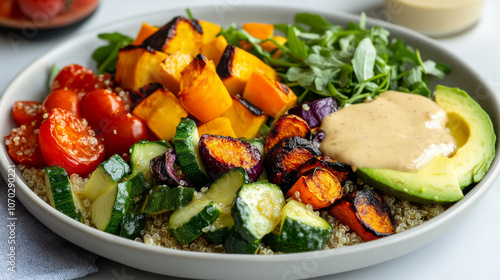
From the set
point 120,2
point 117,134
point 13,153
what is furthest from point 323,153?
point 120,2

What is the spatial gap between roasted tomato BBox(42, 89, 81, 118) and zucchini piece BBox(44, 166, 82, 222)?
A: 1.78ft

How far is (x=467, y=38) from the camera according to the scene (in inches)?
148

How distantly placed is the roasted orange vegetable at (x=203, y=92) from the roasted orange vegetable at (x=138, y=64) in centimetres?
26

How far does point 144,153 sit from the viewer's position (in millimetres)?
2240

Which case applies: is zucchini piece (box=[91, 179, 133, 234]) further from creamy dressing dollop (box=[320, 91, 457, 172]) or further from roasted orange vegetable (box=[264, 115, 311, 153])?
creamy dressing dollop (box=[320, 91, 457, 172])

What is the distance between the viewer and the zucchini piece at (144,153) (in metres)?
2.20

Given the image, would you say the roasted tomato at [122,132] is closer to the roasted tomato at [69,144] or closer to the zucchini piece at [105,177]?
the roasted tomato at [69,144]

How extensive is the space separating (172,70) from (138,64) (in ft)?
0.63

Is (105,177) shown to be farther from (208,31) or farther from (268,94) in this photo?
(208,31)

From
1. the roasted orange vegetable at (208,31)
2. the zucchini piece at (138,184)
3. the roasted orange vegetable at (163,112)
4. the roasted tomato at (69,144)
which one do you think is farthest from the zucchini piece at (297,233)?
the roasted orange vegetable at (208,31)

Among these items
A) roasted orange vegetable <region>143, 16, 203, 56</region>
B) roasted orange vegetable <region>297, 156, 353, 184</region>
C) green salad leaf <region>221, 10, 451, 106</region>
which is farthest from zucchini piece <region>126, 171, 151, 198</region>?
green salad leaf <region>221, 10, 451, 106</region>

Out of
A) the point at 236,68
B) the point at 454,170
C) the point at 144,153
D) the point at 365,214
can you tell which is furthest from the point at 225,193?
the point at 454,170

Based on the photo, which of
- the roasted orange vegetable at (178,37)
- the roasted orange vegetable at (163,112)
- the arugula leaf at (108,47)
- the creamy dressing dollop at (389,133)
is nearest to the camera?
the creamy dressing dollop at (389,133)

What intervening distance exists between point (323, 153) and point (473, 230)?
2.24 feet
